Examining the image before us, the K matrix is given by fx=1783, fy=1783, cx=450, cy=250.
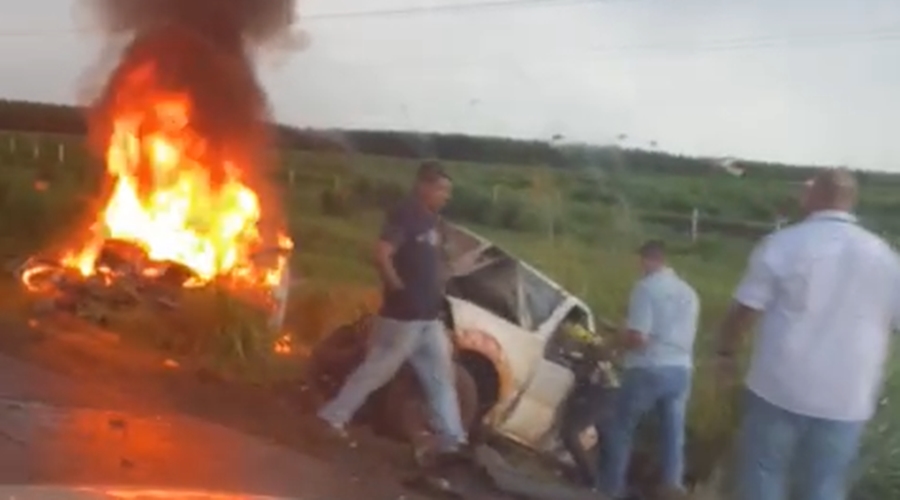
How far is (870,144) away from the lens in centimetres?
788

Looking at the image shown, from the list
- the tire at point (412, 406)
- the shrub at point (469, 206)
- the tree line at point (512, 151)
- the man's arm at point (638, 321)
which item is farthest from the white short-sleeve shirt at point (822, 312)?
the tire at point (412, 406)

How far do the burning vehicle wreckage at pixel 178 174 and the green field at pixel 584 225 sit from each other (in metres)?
0.27

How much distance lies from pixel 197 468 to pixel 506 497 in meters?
1.45

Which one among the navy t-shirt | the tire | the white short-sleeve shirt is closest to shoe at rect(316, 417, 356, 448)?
the tire

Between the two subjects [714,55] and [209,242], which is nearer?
[714,55]

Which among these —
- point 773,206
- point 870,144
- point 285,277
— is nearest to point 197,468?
point 285,277

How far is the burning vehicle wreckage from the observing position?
891cm

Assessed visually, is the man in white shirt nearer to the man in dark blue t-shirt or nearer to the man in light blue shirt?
the man in light blue shirt

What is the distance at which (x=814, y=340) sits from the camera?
22.4 ft

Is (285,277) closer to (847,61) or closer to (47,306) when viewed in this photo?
(47,306)

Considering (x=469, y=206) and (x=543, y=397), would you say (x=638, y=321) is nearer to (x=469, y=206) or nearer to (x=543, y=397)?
(x=543, y=397)

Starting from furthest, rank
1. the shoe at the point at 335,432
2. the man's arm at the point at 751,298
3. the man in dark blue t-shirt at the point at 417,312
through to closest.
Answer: the shoe at the point at 335,432 < the man in dark blue t-shirt at the point at 417,312 < the man's arm at the point at 751,298

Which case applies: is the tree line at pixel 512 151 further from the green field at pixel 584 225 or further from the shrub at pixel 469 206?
the shrub at pixel 469 206

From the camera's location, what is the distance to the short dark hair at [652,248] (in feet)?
26.5
